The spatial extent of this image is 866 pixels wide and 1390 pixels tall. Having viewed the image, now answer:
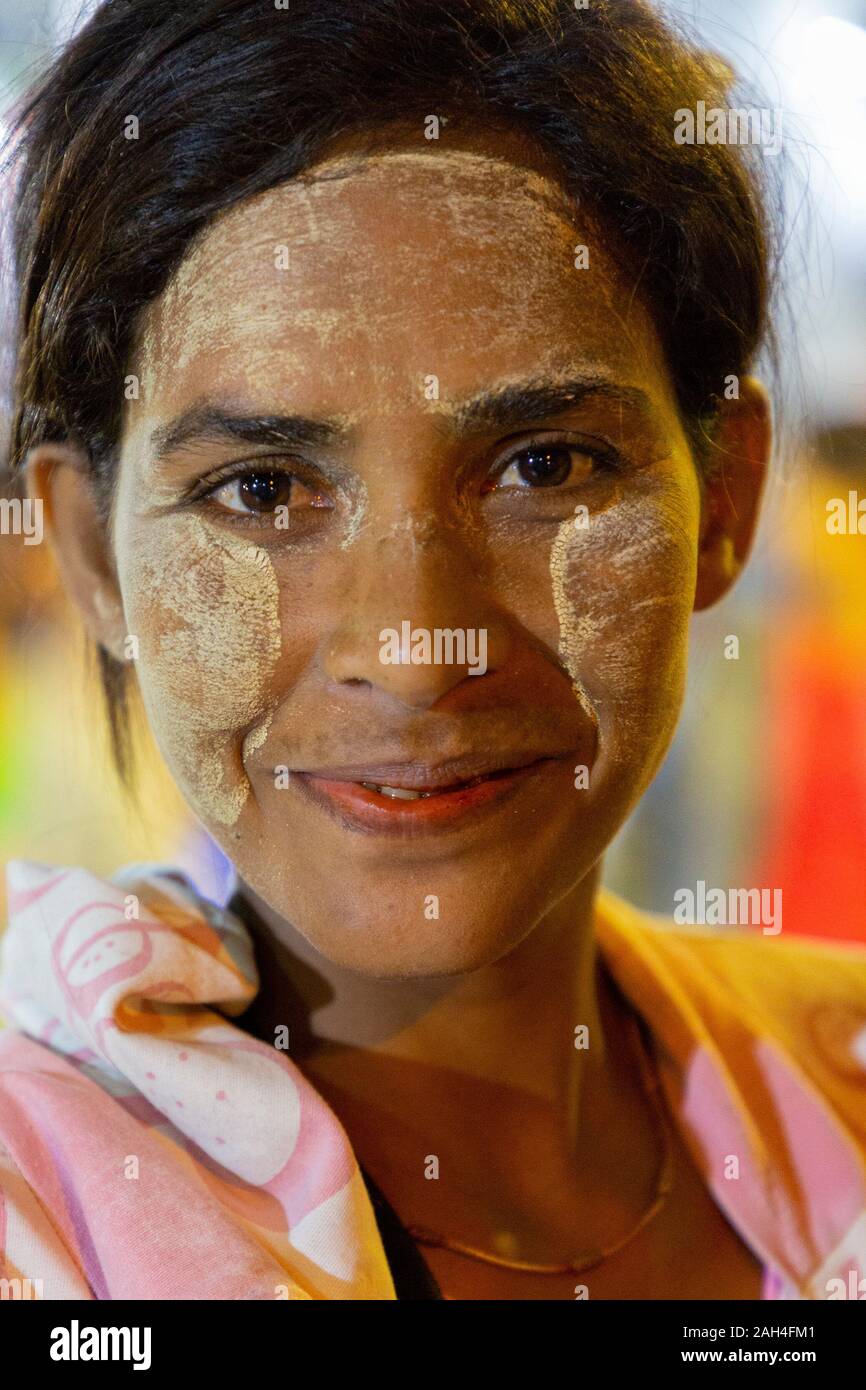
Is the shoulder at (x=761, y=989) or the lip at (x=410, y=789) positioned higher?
the lip at (x=410, y=789)

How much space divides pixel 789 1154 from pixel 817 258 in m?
0.87

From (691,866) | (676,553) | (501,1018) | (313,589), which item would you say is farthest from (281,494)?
(691,866)

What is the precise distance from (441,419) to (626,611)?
209 millimetres

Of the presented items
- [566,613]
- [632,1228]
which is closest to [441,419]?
[566,613]

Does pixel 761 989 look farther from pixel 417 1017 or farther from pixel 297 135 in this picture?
pixel 297 135

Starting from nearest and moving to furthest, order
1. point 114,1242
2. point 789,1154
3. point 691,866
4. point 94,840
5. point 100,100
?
point 114,1242 → point 100,100 → point 789,1154 → point 94,840 → point 691,866

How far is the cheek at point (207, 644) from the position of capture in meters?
0.98
